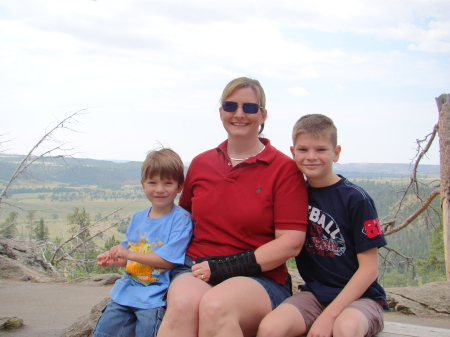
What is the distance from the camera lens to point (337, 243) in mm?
2549

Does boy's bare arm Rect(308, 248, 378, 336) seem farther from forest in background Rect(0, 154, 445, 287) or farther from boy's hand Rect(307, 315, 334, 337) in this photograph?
forest in background Rect(0, 154, 445, 287)

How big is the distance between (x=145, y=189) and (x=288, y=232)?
0.89 metres

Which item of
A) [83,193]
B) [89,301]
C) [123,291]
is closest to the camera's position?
[123,291]

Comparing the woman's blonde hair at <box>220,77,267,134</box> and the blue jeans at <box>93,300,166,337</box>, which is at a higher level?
the woman's blonde hair at <box>220,77,267,134</box>

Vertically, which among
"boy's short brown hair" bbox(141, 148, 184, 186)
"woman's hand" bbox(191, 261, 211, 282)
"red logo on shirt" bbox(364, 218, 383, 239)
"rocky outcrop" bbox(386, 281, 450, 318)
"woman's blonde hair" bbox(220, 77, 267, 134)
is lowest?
"rocky outcrop" bbox(386, 281, 450, 318)

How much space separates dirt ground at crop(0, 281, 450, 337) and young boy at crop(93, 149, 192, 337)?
60.4 inches

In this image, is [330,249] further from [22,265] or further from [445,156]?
[22,265]

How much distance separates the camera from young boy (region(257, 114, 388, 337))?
236 cm

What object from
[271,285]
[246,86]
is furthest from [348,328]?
[246,86]

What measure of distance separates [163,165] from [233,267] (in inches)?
29.1

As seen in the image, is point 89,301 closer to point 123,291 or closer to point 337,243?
point 123,291

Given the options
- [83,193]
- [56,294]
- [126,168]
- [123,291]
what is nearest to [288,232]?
[123,291]

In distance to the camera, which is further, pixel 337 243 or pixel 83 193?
pixel 83 193

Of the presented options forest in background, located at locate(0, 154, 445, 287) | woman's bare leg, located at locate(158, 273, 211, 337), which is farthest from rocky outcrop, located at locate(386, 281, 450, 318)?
woman's bare leg, located at locate(158, 273, 211, 337)
